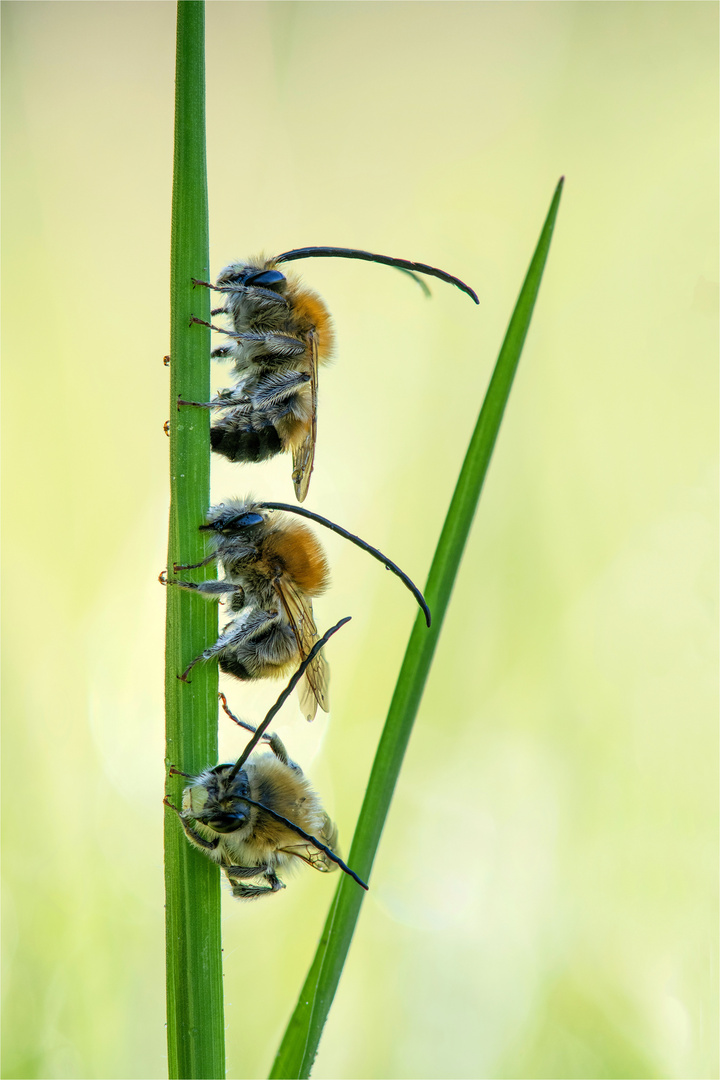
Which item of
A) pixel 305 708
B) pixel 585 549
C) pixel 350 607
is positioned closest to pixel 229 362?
pixel 305 708

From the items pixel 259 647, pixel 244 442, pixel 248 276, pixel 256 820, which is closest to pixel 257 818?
pixel 256 820

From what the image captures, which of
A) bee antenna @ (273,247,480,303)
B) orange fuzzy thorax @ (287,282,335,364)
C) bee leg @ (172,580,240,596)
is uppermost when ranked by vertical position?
bee antenna @ (273,247,480,303)

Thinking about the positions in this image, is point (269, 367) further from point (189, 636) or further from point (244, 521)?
point (189, 636)

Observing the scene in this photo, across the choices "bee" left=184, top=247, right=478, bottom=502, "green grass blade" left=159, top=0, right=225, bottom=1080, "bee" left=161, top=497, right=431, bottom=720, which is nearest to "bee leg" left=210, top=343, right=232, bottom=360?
"bee" left=184, top=247, right=478, bottom=502

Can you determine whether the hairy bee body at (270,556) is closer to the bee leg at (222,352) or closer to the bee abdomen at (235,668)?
the bee abdomen at (235,668)

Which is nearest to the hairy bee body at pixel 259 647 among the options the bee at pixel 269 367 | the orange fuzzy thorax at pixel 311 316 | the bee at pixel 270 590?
the bee at pixel 270 590

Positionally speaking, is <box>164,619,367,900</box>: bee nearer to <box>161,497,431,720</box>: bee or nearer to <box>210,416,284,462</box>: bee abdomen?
<box>161,497,431,720</box>: bee
